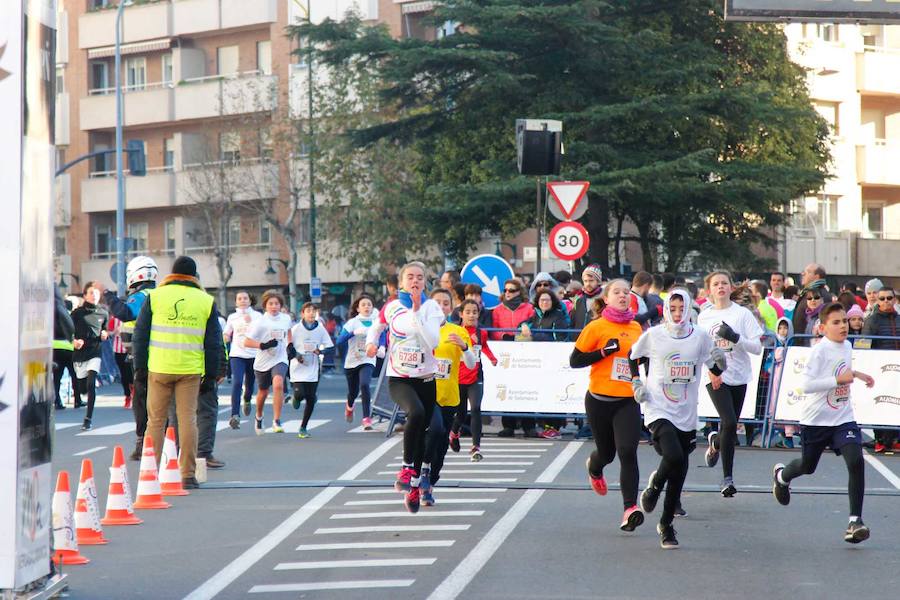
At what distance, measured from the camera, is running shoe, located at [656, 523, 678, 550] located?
11.0 meters

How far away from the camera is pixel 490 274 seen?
22.7 m

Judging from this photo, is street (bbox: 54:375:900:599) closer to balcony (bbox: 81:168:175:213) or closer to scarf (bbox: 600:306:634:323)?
scarf (bbox: 600:306:634:323)

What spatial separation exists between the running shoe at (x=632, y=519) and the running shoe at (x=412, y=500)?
1.76 metres

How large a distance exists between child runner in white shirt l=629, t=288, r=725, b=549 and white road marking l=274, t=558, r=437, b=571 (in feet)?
6.30

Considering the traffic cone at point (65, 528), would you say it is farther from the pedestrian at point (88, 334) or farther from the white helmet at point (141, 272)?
the pedestrian at point (88, 334)

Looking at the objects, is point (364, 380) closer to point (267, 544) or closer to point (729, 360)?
point (729, 360)

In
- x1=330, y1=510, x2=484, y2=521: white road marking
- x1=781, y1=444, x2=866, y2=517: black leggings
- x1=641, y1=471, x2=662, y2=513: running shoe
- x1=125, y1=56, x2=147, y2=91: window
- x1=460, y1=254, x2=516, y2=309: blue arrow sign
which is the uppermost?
x1=125, y1=56, x2=147, y2=91: window

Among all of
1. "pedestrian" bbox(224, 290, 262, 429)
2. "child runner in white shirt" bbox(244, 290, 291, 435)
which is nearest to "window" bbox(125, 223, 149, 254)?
"pedestrian" bbox(224, 290, 262, 429)

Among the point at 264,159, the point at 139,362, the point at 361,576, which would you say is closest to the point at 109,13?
the point at 264,159

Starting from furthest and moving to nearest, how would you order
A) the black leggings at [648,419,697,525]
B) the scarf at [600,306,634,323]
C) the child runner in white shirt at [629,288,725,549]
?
the scarf at [600,306,634,323]
the child runner in white shirt at [629,288,725,549]
the black leggings at [648,419,697,525]

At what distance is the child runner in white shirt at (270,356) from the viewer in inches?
830

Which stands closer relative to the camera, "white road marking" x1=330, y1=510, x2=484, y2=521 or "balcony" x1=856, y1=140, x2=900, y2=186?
"white road marking" x1=330, y1=510, x2=484, y2=521

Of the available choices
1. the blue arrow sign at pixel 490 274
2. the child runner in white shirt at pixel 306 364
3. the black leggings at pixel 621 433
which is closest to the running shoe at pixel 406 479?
the black leggings at pixel 621 433

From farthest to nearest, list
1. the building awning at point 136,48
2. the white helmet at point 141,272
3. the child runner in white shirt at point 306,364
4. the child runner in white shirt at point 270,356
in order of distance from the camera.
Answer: the building awning at point 136,48, the child runner in white shirt at point 270,356, the child runner in white shirt at point 306,364, the white helmet at point 141,272
